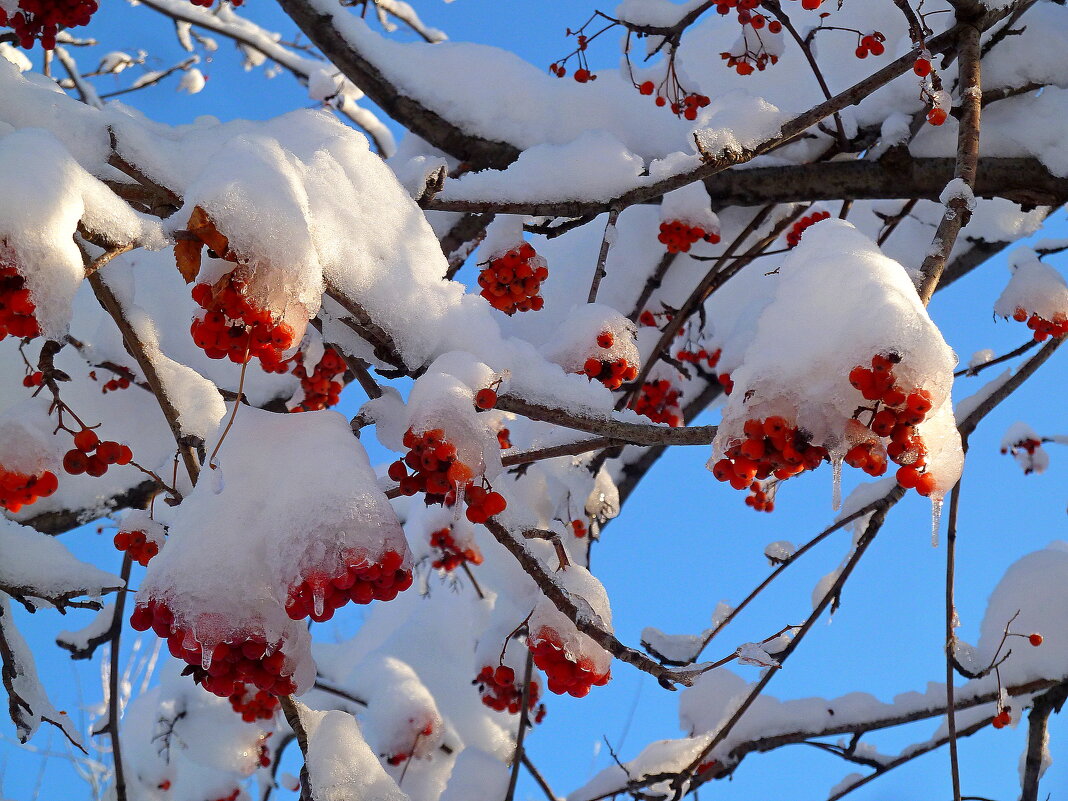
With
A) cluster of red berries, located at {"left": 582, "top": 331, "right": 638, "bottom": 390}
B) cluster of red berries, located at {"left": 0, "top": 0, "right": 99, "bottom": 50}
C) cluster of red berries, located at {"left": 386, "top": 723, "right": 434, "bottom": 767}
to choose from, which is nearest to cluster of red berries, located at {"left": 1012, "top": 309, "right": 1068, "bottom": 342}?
cluster of red berries, located at {"left": 582, "top": 331, "right": 638, "bottom": 390}

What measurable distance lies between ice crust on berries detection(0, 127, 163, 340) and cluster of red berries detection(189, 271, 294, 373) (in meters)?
0.16

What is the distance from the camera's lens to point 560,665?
5.56 ft

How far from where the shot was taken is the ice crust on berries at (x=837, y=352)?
1081mm

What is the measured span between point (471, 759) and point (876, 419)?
2473 millimetres

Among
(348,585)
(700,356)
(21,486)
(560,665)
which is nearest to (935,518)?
(560,665)

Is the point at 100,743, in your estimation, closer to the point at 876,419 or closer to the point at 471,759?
the point at 471,759

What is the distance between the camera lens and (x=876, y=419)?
1.11 m

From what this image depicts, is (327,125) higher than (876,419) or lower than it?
higher

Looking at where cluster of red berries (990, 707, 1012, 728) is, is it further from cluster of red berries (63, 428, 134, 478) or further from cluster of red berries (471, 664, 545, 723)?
cluster of red berries (63, 428, 134, 478)

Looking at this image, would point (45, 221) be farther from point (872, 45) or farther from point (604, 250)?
point (872, 45)

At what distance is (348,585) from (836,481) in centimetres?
77

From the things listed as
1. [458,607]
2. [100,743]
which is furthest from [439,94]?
[100,743]

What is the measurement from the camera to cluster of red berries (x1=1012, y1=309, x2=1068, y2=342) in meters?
2.67

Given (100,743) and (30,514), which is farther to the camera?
(100,743)
